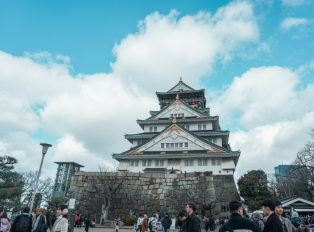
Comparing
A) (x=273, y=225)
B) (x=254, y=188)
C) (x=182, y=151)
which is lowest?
(x=273, y=225)

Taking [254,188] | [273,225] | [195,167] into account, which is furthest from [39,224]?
[254,188]

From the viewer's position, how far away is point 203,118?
35.2m

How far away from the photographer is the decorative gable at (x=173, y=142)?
30177 millimetres

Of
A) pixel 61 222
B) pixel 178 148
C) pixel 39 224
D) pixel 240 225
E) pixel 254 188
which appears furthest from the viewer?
pixel 254 188

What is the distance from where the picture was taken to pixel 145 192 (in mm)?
24266

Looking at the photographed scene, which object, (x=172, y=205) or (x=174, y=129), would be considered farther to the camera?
(x=174, y=129)

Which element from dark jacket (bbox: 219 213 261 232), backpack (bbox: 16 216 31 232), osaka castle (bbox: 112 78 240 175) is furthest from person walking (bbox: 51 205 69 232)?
osaka castle (bbox: 112 78 240 175)

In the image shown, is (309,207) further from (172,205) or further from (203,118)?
(203,118)

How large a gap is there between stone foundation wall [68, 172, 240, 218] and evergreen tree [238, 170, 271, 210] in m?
13.0

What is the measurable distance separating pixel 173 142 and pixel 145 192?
904 cm

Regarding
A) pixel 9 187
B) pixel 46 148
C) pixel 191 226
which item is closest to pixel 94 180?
pixel 9 187

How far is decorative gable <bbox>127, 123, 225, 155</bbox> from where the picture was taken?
30.2 meters

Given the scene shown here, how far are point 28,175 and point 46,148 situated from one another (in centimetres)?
3577

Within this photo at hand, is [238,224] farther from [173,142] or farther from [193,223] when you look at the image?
[173,142]
